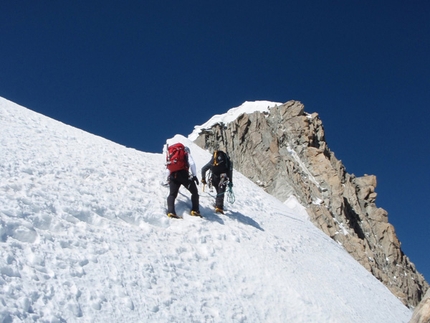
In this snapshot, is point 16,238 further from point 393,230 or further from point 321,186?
point 393,230

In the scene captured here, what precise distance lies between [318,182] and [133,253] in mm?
40964

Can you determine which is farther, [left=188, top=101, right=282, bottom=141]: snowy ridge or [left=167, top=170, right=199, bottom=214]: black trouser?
[left=188, top=101, right=282, bottom=141]: snowy ridge

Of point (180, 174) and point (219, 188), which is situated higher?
point (219, 188)

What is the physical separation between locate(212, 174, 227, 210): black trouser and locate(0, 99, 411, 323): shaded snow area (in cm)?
39

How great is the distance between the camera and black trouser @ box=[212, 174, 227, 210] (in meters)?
10.4

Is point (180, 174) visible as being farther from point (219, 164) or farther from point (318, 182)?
point (318, 182)

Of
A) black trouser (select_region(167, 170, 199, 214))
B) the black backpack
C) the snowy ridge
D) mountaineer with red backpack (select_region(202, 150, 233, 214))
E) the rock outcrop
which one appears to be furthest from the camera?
the snowy ridge

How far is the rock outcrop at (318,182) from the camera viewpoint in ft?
128

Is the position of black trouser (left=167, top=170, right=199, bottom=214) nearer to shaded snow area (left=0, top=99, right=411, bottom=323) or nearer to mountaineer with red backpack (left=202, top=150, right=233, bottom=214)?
shaded snow area (left=0, top=99, right=411, bottom=323)

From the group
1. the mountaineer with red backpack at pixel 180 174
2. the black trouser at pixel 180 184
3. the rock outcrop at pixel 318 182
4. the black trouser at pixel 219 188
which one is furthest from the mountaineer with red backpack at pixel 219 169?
the rock outcrop at pixel 318 182

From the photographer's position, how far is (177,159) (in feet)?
31.5

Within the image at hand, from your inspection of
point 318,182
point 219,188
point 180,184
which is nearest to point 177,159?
point 180,184

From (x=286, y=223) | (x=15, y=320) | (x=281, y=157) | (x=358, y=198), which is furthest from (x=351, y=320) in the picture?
(x=358, y=198)

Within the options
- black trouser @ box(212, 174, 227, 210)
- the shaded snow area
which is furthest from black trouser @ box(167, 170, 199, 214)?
black trouser @ box(212, 174, 227, 210)
